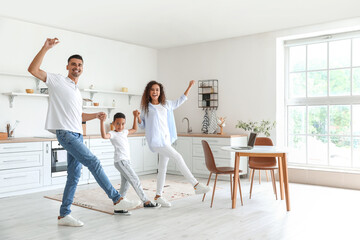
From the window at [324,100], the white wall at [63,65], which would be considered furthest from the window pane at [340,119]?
the white wall at [63,65]

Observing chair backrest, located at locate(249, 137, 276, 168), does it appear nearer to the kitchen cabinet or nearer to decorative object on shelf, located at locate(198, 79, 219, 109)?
decorative object on shelf, located at locate(198, 79, 219, 109)

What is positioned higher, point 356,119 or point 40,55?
point 40,55

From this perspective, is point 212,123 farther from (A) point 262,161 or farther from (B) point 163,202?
(B) point 163,202

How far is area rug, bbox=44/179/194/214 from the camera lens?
427 cm

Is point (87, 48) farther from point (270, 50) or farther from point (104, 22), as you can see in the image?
point (270, 50)

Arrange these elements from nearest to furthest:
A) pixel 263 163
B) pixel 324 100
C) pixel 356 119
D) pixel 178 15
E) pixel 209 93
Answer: pixel 263 163 → pixel 178 15 → pixel 356 119 → pixel 324 100 → pixel 209 93

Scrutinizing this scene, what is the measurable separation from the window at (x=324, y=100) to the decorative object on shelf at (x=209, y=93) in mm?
1338

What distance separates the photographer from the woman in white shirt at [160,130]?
407cm

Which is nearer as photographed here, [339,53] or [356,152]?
[356,152]

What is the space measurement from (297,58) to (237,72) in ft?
3.58

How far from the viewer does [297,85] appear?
6359 millimetres

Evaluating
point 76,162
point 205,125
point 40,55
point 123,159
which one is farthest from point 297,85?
point 40,55

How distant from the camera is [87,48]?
6598 millimetres

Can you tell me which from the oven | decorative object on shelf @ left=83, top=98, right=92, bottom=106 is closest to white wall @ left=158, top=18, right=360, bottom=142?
decorative object on shelf @ left=83, top=98, right=92, bottom=106
